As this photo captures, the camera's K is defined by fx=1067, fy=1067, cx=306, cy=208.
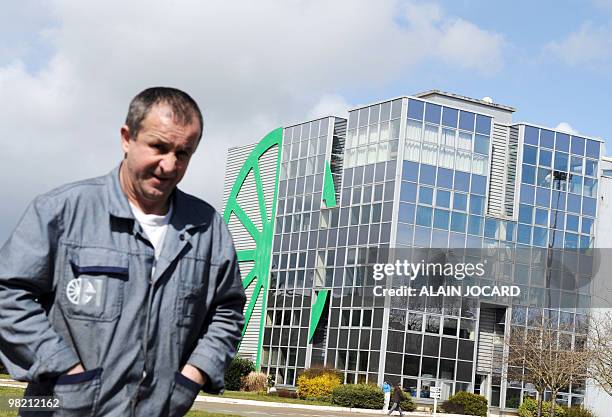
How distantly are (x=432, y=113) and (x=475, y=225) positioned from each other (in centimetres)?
620

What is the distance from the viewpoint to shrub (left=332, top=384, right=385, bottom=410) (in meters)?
48.4

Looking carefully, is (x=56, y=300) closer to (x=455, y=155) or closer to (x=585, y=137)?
(x=455, y=155)

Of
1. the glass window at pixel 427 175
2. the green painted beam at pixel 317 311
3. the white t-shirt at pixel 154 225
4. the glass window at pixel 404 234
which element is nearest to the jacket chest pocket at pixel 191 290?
the white t-shirt at pixel 154 225

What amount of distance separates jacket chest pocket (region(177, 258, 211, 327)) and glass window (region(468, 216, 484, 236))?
51826 millimetres

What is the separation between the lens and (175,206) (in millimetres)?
3830

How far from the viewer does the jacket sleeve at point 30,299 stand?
3.42 meters

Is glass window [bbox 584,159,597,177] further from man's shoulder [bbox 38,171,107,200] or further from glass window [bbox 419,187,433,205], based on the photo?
man's shoulder [bbox 38,171,107,200]

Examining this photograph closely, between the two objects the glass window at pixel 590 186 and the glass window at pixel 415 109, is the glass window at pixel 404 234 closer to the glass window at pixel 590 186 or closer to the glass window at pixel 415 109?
the glass window at pixel 415 109

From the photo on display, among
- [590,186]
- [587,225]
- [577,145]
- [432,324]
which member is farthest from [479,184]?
[432,324]

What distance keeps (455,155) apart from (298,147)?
1072 centimetres

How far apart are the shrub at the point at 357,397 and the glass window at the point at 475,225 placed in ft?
35.3

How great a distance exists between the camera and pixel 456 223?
54.7 metres

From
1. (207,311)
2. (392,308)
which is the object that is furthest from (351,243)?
(207,311)

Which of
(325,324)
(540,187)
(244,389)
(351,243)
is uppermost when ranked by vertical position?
(540,187)
